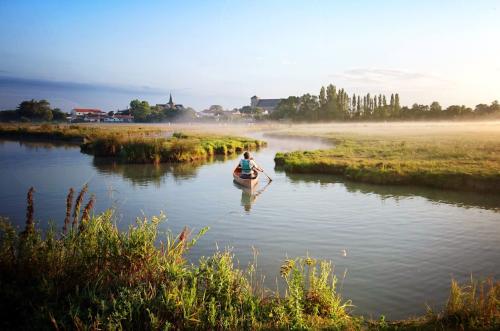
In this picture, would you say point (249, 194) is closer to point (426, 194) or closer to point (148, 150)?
point (426, 194)

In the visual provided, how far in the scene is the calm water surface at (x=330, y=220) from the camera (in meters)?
11.5

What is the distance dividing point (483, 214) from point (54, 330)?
61.8 feet

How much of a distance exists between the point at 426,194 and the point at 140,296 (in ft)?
68.6

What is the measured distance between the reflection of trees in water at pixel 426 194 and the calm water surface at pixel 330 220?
6cm

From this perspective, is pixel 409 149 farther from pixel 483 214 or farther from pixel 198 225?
pixel 198 225

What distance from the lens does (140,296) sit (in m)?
6.99

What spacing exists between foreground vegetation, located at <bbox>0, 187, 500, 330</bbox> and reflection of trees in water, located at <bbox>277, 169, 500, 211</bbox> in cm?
1486

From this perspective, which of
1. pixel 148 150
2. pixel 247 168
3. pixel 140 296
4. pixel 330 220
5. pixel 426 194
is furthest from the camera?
pixel 148 150

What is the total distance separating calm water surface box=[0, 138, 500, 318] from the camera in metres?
11.5

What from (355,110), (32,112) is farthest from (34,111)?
(355,110)

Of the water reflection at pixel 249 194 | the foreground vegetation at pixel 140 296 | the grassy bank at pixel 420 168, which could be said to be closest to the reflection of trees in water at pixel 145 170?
the water reflection at pixel 249 194

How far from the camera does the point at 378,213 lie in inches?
767

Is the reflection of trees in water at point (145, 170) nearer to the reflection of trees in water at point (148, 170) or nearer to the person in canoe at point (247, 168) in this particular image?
the reflection of trees in water at point (148, 170)

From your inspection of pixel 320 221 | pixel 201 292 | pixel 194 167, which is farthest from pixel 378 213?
pixel 194 167
